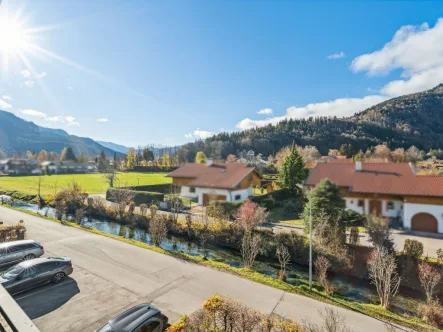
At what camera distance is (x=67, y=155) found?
12.8ft

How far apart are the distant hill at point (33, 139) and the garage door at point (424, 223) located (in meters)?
21.8

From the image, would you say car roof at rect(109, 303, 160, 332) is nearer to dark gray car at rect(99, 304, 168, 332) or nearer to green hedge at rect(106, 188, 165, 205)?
dark gray car at rect(99, 304, 168, 332)

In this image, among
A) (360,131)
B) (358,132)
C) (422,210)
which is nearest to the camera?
(422,210)

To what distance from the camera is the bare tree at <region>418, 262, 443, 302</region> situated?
11.3 meters

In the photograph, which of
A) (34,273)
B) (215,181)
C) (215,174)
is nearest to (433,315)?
(34,273)

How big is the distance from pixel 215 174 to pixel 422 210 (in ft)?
67.5

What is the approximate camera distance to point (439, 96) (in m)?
132

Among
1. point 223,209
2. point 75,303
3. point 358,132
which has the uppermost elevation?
point 358,132

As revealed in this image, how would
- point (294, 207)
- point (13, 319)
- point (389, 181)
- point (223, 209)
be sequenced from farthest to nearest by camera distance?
point (294, 207)
point (223, 209)
point (389, 181)
point (13, 319)

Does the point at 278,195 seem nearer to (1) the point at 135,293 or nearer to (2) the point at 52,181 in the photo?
(1) the point at 135,293

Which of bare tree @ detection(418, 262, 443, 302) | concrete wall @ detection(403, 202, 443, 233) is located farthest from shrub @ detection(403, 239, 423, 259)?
concrete wall @ detection(403, 202, 443, 233)

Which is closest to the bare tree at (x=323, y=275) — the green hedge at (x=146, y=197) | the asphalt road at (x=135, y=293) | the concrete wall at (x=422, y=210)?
the asphalt road at (x=135, y=293)

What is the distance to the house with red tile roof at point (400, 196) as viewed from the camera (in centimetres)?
1761

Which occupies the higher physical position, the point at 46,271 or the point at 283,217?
the point at 46,271
